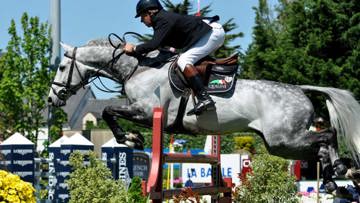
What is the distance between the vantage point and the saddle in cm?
620

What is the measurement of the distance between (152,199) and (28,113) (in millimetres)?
13835

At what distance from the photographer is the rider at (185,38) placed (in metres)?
6.10

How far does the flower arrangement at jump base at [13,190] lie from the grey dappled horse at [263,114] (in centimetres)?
89

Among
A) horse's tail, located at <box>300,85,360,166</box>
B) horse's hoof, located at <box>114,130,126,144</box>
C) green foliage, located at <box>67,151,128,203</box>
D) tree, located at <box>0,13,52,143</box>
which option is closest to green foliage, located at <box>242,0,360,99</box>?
tree, located at <box>0,13,52,143</box>

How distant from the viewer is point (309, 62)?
2505 cm

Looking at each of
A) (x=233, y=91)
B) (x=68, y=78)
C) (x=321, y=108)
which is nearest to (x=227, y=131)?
(x=233, y=91)

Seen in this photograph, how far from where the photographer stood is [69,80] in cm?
685

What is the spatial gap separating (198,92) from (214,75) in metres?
0.29

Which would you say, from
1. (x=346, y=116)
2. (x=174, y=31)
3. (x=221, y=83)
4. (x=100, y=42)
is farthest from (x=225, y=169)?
(x=174, y=31)

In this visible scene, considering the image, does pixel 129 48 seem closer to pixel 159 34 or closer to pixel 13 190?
pixel 159 34

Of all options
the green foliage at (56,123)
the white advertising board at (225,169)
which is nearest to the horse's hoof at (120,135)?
the white advertising board at (225,169)

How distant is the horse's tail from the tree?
12.7 metres

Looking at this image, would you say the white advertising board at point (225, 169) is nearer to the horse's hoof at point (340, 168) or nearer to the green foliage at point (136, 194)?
the green foliage at point (136, 194)

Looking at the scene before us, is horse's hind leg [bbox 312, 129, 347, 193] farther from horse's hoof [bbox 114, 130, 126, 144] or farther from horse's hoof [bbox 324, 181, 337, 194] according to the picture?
horse's hoof [bbox 114, 130, 126, 144]
